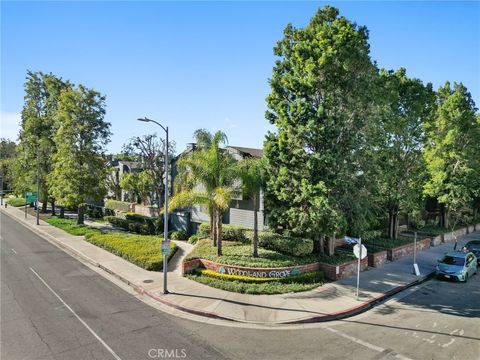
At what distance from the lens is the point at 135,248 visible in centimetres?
2261

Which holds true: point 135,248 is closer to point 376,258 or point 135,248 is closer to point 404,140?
point 376,258

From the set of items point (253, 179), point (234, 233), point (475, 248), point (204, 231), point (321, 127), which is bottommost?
point (475, 248)

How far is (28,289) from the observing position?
15.7 metres

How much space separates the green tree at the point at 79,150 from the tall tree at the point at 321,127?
74.4 ft

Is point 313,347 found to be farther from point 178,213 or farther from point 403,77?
point 403,77

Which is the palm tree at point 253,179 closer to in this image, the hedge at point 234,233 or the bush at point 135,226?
the hedge at point 234,233

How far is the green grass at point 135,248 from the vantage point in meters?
19.8

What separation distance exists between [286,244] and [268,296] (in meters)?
5.01

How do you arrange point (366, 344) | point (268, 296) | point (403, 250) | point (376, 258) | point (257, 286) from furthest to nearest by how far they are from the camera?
1. point (403, 250)
2. point (376, 258)
3. point (257, 286)
4. point (268, 296)
5. point (366, 344)

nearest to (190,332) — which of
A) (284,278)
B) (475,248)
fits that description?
(284,278)

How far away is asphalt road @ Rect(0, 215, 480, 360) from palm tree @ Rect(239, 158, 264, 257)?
765cm

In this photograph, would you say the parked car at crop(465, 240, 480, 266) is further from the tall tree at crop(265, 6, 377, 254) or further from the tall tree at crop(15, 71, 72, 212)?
the tall tree at crop(15, 71, 72, 212)

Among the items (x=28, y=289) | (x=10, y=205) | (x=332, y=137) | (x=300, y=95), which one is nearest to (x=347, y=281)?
(x=332, y=137)

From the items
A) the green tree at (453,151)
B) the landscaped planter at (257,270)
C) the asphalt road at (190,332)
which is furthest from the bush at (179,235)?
the green tree at (453,151)
